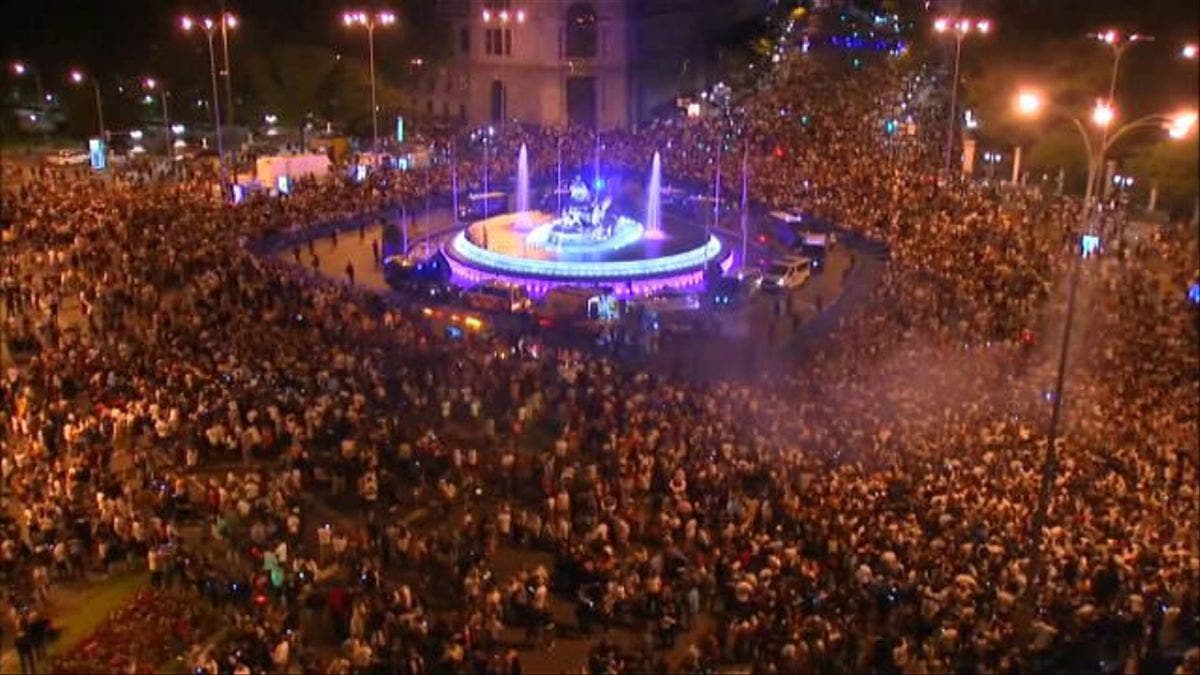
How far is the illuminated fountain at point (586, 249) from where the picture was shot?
34.0m

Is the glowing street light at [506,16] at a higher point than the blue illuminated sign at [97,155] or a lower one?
higher

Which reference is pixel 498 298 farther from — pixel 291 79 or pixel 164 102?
pixel 291 79

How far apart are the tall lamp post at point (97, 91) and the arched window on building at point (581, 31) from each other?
2492 centimetres

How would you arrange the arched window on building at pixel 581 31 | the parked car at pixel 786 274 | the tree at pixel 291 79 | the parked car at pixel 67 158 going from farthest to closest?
the arched window on building at pixel 581 31 → the tree at pixel 291 79 → the parked car at pixel 67 158 → the parked car at pixel 786 274

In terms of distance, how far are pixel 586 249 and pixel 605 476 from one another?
1719 cm

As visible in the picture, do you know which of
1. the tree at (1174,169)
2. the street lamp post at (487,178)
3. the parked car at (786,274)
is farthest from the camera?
the street lamp post at (487,178)

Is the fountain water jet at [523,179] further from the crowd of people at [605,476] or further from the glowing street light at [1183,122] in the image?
the glowing street light at [1183,122]

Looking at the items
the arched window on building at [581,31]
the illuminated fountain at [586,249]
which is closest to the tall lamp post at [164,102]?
the illuminated fountain at [586,249]

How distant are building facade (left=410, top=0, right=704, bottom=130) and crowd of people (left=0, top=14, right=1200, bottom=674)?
121 ft

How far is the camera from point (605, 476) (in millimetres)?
19656

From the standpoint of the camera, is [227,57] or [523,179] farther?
[523,179]

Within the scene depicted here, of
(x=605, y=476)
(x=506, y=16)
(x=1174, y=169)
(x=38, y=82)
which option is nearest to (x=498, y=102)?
(x=506, y=16)

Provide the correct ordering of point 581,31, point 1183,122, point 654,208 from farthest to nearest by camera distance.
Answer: point 581,31, point 654,208, point 1183,122

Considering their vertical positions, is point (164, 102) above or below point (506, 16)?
below
